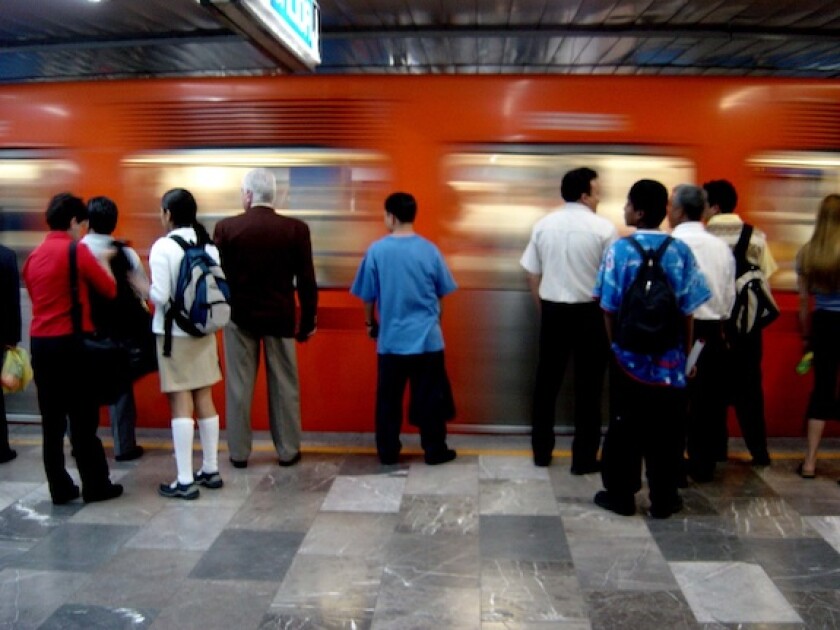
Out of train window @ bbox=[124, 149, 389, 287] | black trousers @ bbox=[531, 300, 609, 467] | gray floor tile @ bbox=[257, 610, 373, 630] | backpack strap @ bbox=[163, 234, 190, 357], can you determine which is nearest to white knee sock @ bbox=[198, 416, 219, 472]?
backpack strap @ bbox=[163, 234, 190, 357]

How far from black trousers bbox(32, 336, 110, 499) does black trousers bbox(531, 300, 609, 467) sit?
250 centimetres

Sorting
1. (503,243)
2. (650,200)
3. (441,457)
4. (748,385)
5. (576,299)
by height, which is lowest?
(441,457)

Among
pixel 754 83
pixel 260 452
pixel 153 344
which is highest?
pixel 754 83

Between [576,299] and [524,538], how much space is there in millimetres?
1426

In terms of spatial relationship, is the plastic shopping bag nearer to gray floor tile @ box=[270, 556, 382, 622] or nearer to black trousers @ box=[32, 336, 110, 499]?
black trousers @ box=[32, 336, 110, 499]

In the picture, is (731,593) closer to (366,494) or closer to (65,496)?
(366,494)

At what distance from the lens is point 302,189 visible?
4.97 metres

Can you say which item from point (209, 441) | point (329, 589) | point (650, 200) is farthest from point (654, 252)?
point (209, 441)

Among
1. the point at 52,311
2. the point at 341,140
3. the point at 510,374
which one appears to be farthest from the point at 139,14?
the point at 510,374

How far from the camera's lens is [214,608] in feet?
9.85

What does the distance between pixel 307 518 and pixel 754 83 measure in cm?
380

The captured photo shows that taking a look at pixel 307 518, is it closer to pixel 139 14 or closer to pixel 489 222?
pixel 489 222

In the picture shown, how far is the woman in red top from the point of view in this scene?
3.86m

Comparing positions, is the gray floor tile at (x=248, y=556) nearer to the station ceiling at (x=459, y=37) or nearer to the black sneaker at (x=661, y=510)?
the black sneaker at (x=661, y=510)
